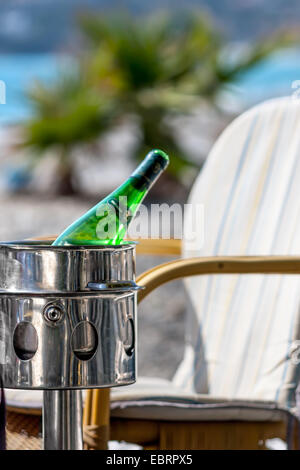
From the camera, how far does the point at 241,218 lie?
1419 millimetres

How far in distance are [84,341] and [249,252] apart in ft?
2.56

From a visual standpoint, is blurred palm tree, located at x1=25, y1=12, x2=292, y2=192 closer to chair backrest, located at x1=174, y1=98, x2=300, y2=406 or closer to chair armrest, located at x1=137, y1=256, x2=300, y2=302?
chair backrest, located at x1=174, y1=98, x2=300, y2=406

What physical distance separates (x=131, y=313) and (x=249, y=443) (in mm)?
485

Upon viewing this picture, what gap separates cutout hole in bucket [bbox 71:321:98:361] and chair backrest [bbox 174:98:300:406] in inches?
22.3

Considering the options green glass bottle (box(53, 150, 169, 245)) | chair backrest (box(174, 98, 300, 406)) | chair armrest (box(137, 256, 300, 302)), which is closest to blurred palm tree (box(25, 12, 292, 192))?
chair backrest (box(174, 98, 300, 406))

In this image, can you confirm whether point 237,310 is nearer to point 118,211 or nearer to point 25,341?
point 118,211

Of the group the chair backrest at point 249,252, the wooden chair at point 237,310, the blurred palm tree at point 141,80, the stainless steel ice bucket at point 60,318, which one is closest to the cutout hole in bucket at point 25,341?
the stainless steel ice bucket at point 60,318

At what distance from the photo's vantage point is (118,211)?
731mm

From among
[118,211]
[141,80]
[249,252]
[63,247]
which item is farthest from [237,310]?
[141,80]

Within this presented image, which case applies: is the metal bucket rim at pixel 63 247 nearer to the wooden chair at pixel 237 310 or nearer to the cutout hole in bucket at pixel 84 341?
the cutout hole in bucket at pixel 84 341

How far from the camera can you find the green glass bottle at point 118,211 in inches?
28.2

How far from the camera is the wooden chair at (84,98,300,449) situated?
40.9 inches

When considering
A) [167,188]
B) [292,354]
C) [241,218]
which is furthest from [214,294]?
[167,188]

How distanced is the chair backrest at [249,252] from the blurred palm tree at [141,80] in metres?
3.17
